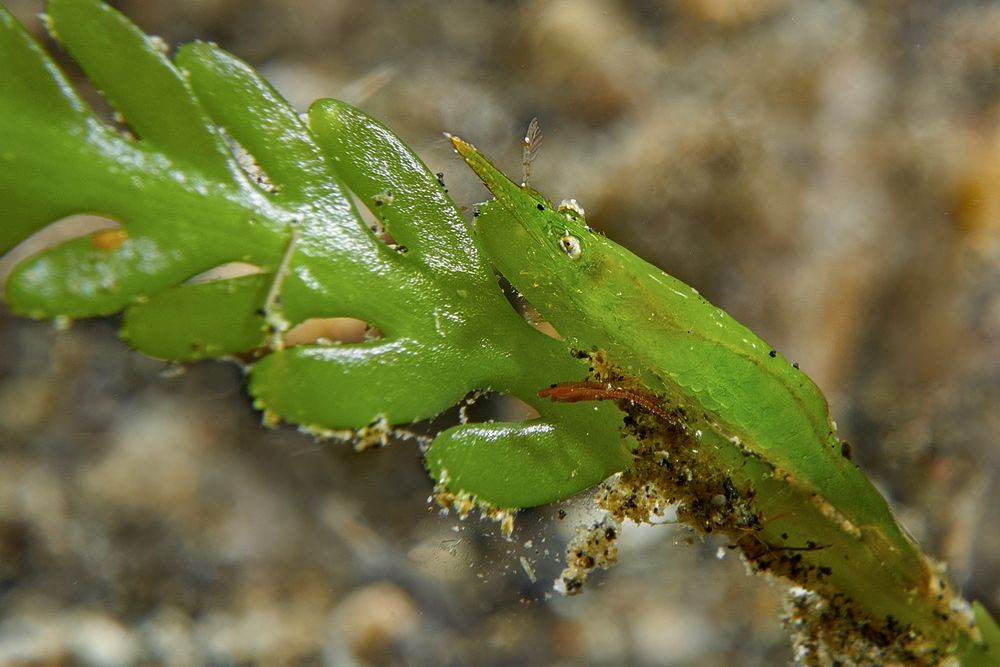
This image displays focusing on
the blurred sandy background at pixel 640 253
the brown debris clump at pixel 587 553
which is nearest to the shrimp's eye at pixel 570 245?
the blurred sandy background at pixel 640 253

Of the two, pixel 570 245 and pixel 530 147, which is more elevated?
pixel 530 147

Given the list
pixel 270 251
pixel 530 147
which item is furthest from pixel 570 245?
pixel 270 251

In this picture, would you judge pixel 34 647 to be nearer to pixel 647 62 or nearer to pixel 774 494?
pixel 774 494

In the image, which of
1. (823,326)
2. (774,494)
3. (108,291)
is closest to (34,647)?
(108,291)

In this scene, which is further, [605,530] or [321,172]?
[605,530]

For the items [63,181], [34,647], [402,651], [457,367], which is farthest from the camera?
[402,651]

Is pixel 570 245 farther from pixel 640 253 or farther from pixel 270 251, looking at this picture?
pixel 270 251
